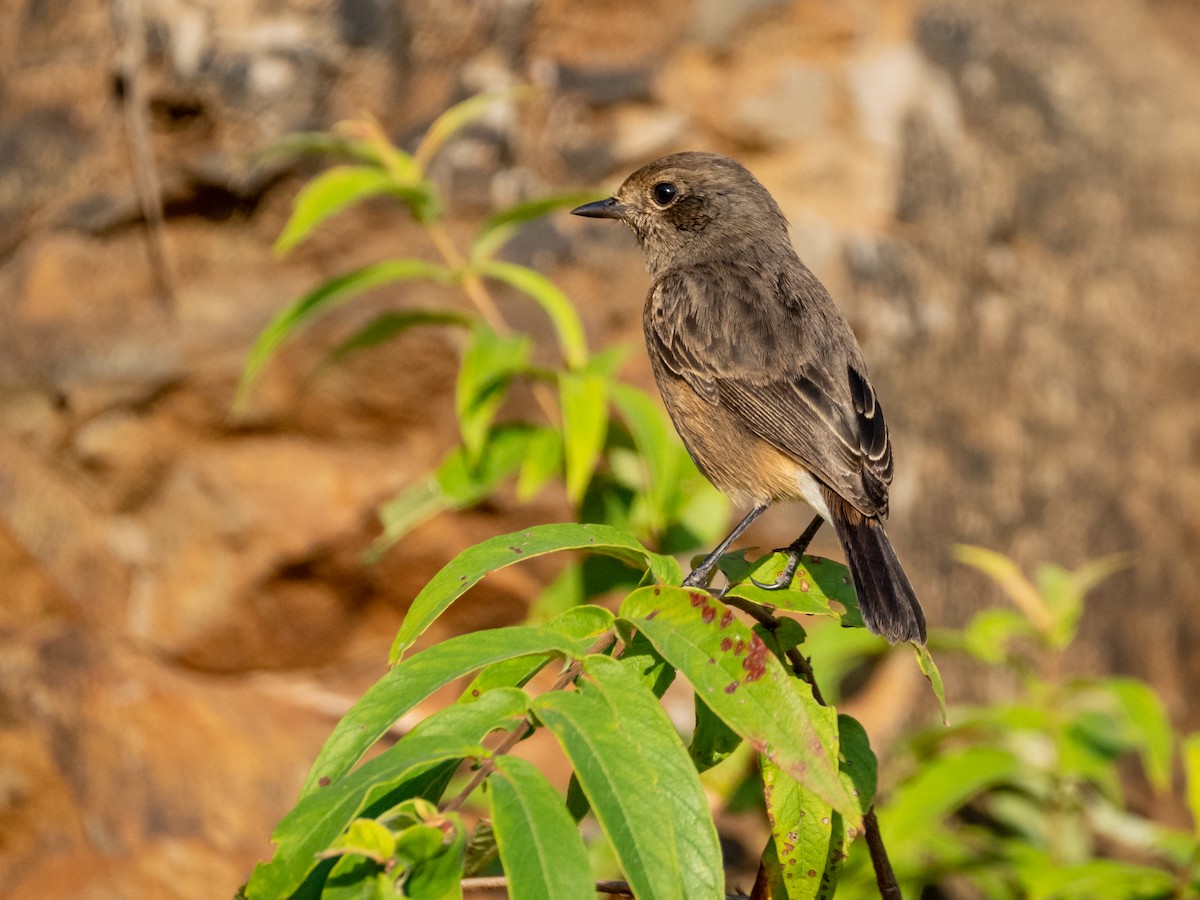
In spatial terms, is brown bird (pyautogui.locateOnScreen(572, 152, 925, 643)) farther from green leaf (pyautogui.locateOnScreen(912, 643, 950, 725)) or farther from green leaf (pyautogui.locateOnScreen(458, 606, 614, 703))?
green leaf (pyautogui.locateOnScreen(458, 606, 614, 703))

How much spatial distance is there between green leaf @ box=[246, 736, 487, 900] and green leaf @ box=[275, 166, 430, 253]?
2.34 metres

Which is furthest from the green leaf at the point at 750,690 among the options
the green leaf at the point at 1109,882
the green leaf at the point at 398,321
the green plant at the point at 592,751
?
the green leaf at the point at 398,321

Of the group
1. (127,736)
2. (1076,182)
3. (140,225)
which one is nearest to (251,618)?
(127,736)

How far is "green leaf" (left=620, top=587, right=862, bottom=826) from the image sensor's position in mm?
1764

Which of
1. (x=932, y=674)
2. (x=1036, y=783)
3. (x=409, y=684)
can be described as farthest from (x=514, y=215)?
(x=1036, y=783)

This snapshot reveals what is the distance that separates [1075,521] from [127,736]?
4.67 m

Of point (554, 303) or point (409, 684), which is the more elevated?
point (554, 303)

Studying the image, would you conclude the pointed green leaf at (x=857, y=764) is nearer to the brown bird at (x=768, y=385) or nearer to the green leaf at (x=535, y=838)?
the green leaf at (x=535, y=838)

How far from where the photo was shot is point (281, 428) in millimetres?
5680

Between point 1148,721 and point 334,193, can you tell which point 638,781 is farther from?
point 1148,721

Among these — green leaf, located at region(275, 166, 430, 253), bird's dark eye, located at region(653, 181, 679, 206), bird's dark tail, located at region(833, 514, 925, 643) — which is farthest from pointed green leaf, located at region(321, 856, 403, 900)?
bird's dark eye, located at region(653, 181, 679, 206)

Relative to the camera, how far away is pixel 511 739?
1.69m

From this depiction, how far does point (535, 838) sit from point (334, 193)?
8.51 feet

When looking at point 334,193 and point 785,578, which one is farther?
point 334,193
